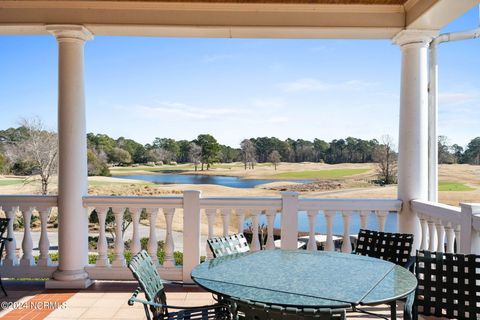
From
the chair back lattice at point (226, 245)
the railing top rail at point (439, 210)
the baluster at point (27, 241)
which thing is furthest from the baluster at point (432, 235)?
the baluster at point (27, 241)

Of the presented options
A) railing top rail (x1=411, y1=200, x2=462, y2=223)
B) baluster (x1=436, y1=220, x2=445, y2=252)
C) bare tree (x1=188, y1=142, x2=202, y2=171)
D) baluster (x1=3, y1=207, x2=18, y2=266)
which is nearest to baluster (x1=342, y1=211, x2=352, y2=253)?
railing top rail (x1=411, y1=200, x2=462, y2=223)

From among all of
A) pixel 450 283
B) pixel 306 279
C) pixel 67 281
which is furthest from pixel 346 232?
pixel 67 281

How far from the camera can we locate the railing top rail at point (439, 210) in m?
3.64

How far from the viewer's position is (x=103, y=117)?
20750 millimetres

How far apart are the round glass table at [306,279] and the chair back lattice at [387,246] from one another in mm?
564

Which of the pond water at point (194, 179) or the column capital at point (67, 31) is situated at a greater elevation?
the column capital at point (67, 31)

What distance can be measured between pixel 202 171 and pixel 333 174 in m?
2.86

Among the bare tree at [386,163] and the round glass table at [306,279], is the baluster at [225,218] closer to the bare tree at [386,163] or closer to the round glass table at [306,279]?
the round glass table at [306,279]

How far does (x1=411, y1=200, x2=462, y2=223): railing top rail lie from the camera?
364cm

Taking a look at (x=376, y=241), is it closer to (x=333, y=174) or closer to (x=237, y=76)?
(x=333, y=174)

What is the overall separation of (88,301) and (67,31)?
111 inches

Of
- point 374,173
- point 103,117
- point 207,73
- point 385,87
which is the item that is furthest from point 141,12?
point 385,87

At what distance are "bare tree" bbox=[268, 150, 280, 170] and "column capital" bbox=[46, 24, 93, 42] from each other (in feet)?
17.1

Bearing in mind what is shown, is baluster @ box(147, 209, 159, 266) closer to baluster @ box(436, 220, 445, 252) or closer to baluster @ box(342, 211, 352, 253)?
baluster @ box(342, 211, 352, 253)
